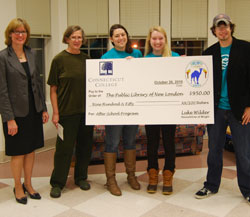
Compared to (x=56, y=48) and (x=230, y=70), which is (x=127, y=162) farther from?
(x=56, y=48)

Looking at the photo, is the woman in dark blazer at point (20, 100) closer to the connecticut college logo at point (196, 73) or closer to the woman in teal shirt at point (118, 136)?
the woman in teal shirt at point (118, 136)

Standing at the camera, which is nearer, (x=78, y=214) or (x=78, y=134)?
(x=78, y=214)

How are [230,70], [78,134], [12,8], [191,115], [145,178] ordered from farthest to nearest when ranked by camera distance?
[12,8] → [145,178] → [78,134] → [191,115] → [230,70]

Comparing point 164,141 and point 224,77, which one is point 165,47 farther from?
point 164,141

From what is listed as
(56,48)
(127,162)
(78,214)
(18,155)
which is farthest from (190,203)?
(56,48)

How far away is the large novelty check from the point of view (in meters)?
2.64

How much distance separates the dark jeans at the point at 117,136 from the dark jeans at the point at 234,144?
0.66 metres

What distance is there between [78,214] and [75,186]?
587 millimetres

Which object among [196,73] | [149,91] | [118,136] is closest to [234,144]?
[196,73]

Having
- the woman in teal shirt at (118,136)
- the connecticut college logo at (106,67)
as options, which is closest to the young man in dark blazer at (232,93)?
the woman in teal shirt at (118,136)

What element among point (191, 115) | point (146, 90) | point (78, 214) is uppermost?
point (146, 90)

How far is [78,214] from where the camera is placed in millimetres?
2516

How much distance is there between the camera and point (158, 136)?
282cm

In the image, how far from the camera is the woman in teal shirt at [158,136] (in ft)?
8.73
